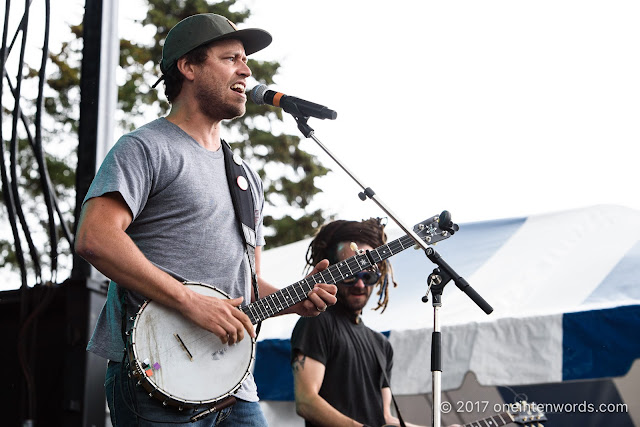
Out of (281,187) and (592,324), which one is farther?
(281,187)

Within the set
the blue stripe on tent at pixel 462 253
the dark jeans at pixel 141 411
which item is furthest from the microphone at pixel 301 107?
the blue stripe on tent at pixel 462 253

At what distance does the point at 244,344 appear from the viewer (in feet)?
8.71

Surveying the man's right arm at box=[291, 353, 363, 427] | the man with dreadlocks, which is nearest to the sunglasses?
the man with dreadlocks

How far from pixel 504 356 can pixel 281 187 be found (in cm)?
1338

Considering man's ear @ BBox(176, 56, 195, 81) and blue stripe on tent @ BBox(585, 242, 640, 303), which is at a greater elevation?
man's ear @ BBox(176, 56, 195, 81)

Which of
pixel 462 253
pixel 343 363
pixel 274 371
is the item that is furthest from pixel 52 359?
pixel 462 253

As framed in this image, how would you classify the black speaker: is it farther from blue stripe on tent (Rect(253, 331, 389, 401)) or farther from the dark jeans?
blue stripe on tent (Rect(253, 331, 389, 401))

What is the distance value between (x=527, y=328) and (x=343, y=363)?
1301 millimetres

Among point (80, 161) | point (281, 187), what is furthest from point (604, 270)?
point (281, 187)

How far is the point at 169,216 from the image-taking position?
2.65 meters

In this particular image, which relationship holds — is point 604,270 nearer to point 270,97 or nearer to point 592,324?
→ point 592,324

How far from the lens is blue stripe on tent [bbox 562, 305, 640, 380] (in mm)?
4371

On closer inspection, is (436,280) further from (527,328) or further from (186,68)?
(527,328)

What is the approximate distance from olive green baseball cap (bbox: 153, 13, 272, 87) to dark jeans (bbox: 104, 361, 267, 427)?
1.23 meters
